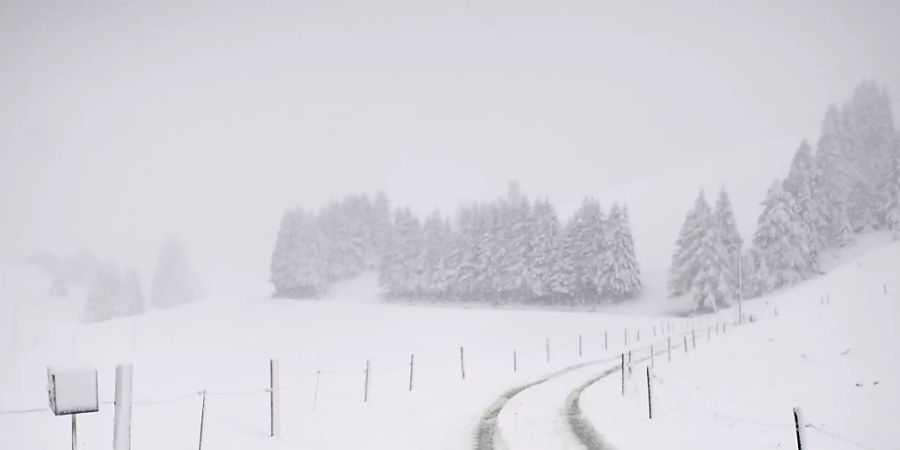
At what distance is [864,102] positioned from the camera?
290ft

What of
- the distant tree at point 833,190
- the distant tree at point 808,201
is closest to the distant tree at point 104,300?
the distant tree at point 808,201

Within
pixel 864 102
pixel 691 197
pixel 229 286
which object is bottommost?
pixel 229 286

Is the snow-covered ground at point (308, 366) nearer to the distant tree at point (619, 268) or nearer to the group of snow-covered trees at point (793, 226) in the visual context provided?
the group of snow-covered trees at point (793, 226)

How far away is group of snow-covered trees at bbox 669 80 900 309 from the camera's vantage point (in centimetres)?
6669

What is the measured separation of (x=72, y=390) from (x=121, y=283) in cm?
11910

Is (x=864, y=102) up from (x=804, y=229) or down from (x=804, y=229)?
up

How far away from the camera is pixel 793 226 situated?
2650 inches

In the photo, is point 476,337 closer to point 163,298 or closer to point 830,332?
point 830,332

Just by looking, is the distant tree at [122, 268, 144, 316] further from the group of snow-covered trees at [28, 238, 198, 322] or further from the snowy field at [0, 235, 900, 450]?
the snowy field at [0, 235, 900, 450]

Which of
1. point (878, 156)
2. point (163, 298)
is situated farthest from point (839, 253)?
point (163, 298)

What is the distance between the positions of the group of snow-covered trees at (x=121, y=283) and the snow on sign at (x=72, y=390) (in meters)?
111

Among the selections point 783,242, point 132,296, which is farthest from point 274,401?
point 132,296

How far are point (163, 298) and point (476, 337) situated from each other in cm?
9189

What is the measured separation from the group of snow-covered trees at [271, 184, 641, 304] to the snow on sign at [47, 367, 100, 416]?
6549cm
